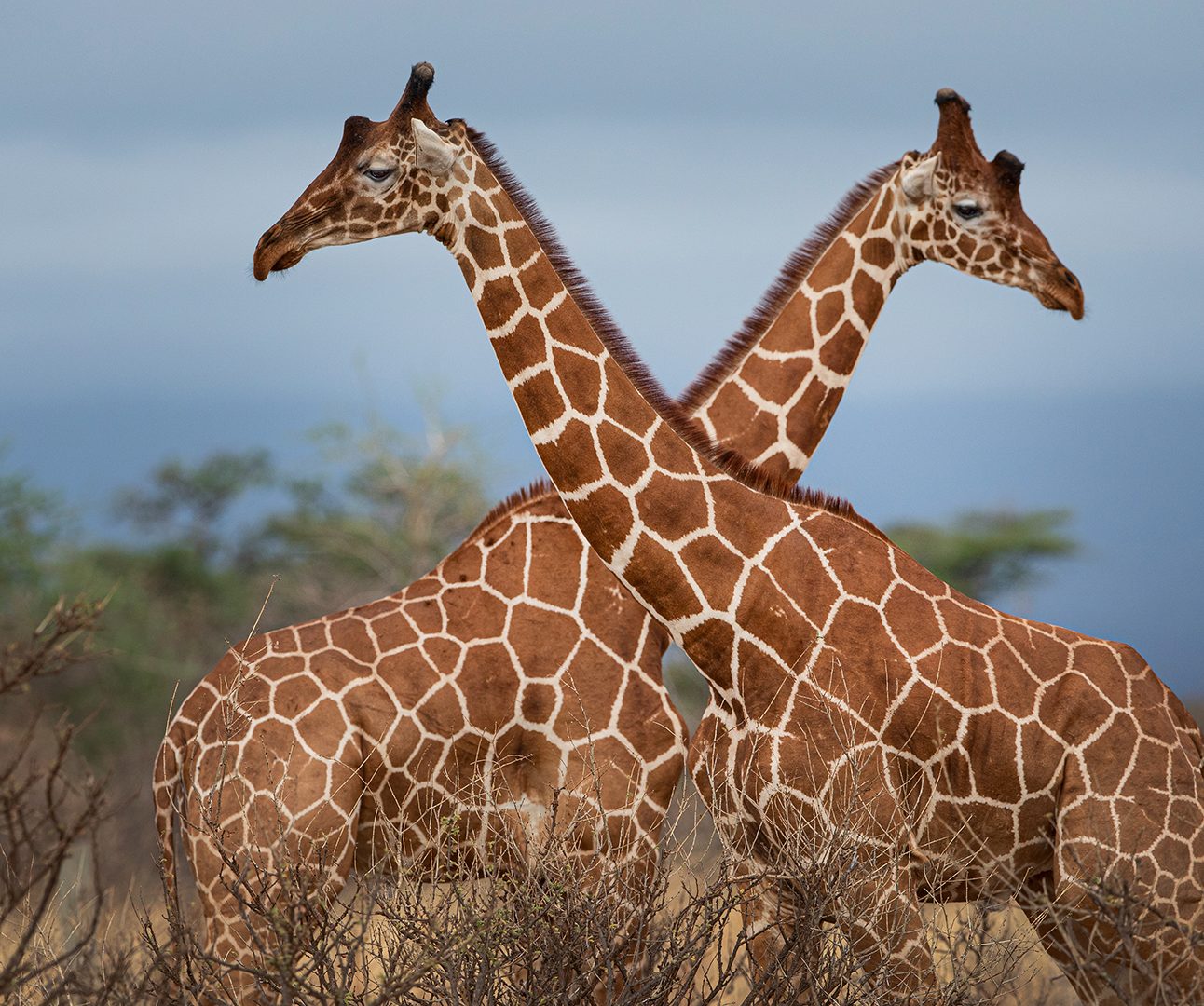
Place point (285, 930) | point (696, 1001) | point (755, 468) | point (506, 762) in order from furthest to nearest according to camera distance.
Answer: point (506, 762) → point (755, 468) → point (696, 1001) → point (285, 930)

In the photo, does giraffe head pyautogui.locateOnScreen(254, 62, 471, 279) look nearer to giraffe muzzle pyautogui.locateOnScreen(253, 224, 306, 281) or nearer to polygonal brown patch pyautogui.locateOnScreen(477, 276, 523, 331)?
giraffe muzzle pyautogui.locateOnScreen(253, 224, 306, 281)

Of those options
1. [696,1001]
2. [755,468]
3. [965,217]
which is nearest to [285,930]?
[696,1001]

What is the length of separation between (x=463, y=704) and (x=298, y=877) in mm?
1506

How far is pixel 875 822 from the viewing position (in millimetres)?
4719

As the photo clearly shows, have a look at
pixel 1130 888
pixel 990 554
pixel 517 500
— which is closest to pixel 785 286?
pixel 517 500

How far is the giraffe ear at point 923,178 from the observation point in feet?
20.2

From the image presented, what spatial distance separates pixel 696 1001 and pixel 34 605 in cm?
1645

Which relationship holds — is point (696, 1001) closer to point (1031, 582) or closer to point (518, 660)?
point (518, 660)

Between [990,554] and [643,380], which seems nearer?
[643,380]

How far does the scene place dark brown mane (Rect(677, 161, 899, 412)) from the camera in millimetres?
6426

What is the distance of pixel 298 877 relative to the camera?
13.7 feet

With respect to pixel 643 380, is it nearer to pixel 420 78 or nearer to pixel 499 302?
pixel 499 302

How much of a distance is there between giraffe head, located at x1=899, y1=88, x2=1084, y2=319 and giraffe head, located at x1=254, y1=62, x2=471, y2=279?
1.97 metres

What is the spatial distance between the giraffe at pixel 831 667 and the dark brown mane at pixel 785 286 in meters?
1.17
